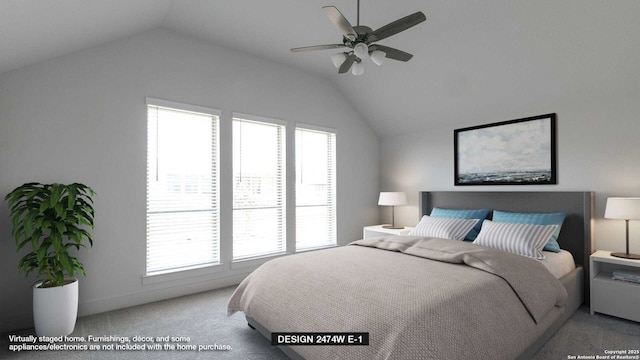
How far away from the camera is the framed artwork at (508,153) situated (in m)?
3.61

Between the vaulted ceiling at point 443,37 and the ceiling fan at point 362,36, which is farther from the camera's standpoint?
the vaulted ceiling at point 443,37

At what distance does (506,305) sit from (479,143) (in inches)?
108

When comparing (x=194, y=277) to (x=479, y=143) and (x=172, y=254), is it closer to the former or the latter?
(x=172, y=254)

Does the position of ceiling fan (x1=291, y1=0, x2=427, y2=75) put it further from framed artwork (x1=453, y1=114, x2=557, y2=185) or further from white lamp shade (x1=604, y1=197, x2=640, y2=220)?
white lamp shade (x1=604, y1=197, x2=640, y2=220)

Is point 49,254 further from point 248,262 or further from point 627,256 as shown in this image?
point 627,256

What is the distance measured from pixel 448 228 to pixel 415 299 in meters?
2.27

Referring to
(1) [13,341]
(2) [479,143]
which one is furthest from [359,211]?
(1) [13,341]

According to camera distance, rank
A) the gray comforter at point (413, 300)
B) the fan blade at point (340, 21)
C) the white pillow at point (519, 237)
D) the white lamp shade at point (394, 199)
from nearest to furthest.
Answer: the gray comforter at point (413, 300) < the fan blade at point (340, 21) < the white pillow at point (519, 237) < the white lamp shade at point (394, 199)

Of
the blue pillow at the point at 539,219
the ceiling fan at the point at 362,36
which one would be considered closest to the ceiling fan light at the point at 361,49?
the ceiling fan at the point at 362,36

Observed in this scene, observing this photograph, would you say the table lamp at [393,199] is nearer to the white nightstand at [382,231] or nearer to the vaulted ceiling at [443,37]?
the white nightstand at [382,231]

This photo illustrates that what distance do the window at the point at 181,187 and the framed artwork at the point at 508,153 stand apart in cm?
339

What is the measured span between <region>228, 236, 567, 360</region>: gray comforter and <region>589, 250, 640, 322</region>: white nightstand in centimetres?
77

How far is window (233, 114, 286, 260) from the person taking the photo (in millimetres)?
3970

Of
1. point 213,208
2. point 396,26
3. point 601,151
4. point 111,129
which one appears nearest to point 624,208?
point 601,151
